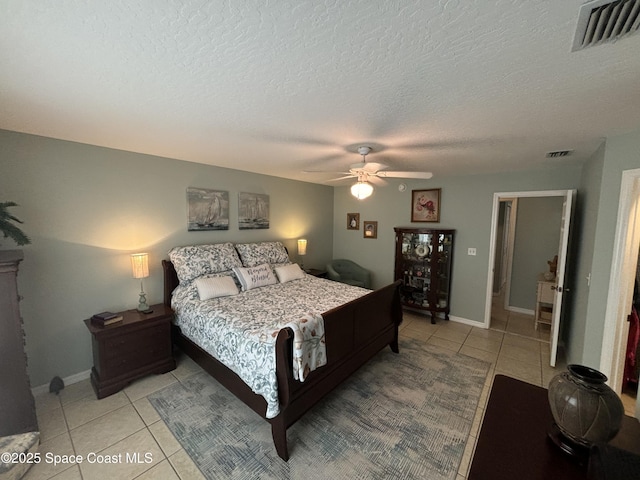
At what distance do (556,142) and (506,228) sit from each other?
3.60m

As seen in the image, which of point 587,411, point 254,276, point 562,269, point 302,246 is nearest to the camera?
point 587,411

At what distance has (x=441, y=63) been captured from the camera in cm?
120

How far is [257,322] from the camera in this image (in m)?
2.27

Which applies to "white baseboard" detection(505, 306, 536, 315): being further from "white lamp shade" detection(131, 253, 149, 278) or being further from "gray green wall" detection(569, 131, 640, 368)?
"white lamp shade" detection(131, 253, 149, 278)

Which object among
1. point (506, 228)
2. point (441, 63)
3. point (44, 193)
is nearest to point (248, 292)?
point (44, 193)

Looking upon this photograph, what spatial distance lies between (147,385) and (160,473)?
1112 mm

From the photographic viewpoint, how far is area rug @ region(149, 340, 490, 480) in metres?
1.71

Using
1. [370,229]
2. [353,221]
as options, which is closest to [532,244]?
[370,229]

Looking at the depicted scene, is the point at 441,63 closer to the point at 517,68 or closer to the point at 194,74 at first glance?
the point at 517,68

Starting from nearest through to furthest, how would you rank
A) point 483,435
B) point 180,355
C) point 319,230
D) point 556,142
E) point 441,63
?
1. point 483,435
2. point 441,63
3. point 556,142
4. point 180,355
5. point 319,230

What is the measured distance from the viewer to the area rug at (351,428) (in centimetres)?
171

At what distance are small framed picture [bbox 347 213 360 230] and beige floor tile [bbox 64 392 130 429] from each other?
425 cm

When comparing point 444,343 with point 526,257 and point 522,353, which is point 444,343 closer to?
point 522,353

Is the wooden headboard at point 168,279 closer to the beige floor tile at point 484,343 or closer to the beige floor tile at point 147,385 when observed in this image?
the beige floor tile at point 147,385
